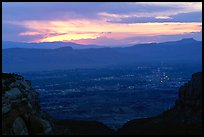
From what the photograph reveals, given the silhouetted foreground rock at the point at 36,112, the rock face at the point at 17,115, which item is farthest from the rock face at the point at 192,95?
the rock face at the point at 17,115

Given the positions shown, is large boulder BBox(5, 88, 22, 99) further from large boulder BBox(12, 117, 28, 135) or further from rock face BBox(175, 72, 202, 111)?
rock face BBox(175, 72, 202, 111)

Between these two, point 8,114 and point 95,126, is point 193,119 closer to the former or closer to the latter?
point 95,126

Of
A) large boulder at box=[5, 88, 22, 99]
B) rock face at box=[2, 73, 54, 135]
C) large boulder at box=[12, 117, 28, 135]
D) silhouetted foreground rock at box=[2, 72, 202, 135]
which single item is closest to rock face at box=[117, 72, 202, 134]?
silhouetted foreground rock at box=[2, 72, 202, 135]

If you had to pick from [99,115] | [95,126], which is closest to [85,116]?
[99,115]

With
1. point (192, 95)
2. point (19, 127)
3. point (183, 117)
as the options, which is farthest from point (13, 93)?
point (192, 95)

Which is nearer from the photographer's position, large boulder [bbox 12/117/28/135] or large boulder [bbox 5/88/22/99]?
large boulder [bbox 12/117/28/135]

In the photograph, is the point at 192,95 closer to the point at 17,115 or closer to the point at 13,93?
the point at 13,93

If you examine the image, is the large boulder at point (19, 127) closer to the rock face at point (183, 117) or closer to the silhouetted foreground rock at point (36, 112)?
the silhouetted foreground rock at point (36, 112)

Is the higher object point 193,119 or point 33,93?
point 33,93
